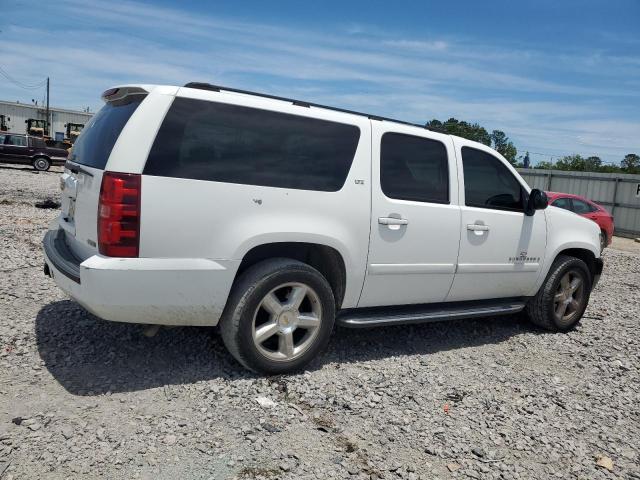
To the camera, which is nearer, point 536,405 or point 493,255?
point 536,405

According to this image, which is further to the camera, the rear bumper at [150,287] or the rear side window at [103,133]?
the rear side window at [103,133]

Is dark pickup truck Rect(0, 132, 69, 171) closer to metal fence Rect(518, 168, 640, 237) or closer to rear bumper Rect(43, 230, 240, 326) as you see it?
metal fence Rect(518, 168, 640, 237)

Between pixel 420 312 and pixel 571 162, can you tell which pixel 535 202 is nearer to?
pixel 420 312

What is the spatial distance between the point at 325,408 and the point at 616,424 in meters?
2.03

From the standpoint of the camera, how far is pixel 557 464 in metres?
3.17

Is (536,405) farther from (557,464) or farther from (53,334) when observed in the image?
(53,334)

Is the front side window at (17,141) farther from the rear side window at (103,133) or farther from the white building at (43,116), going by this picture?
the white building at (43,116)

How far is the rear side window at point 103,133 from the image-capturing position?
3.50 metres

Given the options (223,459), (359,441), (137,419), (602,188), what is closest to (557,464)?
(359,441)

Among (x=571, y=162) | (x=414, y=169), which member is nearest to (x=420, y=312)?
(x=414, y=169)

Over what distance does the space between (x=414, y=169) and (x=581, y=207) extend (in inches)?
451

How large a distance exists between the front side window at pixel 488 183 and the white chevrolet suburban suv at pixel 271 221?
2cm

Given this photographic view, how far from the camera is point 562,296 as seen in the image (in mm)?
5734

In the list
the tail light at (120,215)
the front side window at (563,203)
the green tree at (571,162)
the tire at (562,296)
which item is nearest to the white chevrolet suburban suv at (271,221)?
the tail light at (120,215)
